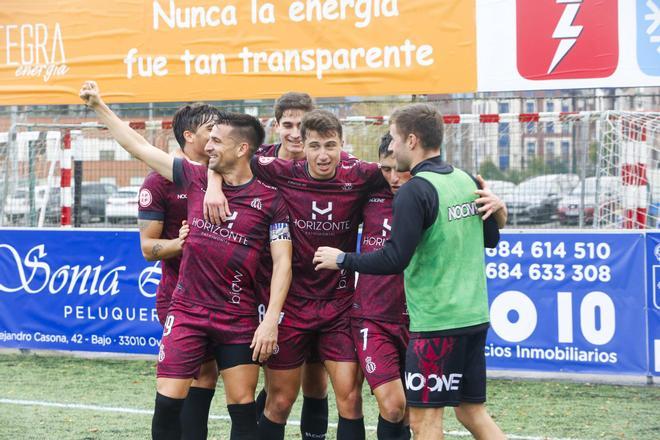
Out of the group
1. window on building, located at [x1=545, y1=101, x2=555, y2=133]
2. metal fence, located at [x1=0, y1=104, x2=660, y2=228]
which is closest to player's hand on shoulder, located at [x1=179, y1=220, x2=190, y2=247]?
metal fence, located at [x1=0, y1=104, x2=660, y2=228]

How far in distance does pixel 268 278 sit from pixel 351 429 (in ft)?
3.28

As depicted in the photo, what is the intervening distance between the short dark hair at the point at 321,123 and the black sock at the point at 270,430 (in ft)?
5.65

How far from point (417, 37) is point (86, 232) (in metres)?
4.08

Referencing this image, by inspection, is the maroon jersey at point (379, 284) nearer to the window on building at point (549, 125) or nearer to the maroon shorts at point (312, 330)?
the maroon shorts at point (312, 330)

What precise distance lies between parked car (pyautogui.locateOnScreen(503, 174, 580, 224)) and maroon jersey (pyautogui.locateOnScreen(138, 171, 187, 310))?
6055 mm

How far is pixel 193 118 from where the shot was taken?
6277 millimetres

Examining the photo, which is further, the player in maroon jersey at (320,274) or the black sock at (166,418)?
the player in maroon jersey at (320,274)

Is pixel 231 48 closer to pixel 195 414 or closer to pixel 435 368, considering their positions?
pixel 195 414

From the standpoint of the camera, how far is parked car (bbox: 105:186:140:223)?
42.2 feet

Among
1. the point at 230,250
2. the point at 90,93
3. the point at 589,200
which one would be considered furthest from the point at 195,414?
the point at 589,200

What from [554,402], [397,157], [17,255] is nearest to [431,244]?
[397,157]

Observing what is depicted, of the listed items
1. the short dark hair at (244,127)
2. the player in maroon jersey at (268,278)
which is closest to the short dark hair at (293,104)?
the player in maroon jersey at (268,278)

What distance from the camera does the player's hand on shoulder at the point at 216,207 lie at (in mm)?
5391

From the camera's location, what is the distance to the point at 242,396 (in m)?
5.42
